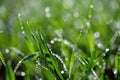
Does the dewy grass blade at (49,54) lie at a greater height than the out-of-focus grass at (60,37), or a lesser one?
greater

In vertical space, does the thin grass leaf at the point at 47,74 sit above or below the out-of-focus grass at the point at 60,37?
above

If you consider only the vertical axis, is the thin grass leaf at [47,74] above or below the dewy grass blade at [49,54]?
below

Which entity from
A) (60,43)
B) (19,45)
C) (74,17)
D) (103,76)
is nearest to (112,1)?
(74,17)

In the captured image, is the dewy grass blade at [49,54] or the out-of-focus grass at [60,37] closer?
the dewy grass blade at [49,54]

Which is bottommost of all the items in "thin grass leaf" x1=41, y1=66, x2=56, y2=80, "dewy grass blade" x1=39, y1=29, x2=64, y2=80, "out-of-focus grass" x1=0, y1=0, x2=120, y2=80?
"out-of-focus grass" x1=0, y1=0, x2=120, y2=80

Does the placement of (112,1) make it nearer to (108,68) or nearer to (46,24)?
(46,24)

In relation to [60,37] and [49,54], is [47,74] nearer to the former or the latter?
[49,54]

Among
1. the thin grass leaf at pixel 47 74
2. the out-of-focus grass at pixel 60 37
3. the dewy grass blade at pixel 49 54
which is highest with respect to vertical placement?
the dewy grass blade at pixel 49 54

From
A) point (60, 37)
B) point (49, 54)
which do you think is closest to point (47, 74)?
point (49, 54)
